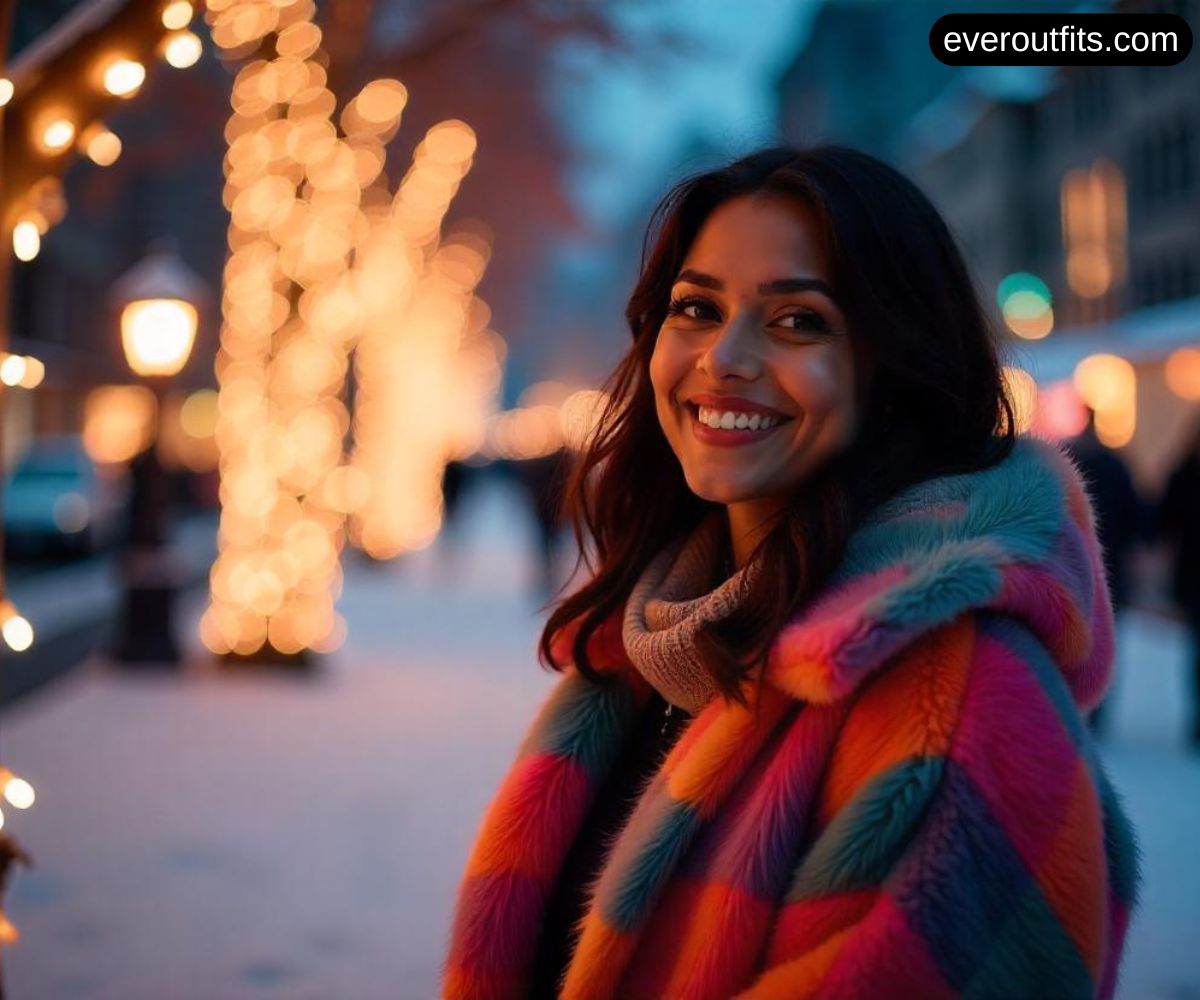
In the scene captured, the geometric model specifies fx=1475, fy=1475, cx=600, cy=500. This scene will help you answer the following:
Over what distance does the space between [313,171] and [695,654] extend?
10.8 m

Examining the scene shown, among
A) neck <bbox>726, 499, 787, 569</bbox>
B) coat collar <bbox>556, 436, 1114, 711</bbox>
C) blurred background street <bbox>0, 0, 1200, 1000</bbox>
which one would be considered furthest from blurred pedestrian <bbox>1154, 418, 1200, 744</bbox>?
coat collar <bbox>556, 436, 1114, 711</bbox>

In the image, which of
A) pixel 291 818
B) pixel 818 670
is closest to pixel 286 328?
pixel 291 818

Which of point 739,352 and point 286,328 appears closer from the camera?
point 739,352

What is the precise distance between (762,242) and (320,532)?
10.9 meters


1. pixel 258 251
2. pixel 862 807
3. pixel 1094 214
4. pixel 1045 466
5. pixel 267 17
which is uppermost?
pixel 1094 214

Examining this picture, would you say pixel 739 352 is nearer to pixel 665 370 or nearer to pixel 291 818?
pixel 665 370

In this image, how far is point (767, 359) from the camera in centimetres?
187

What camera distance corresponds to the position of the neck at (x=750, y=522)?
6.50 feet

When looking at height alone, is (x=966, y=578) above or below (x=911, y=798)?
above

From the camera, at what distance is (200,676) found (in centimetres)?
1196

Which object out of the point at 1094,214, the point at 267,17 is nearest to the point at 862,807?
the point at 267,17

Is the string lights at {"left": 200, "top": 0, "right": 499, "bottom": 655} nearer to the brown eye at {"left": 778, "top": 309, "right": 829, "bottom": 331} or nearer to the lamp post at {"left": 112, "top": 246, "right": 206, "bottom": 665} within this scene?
the lamp post at {"left": 112, "top": 246, "right": 206, "bottom": 665}

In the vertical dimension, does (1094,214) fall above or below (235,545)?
above

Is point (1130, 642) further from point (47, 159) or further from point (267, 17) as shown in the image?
point (47, 159)
